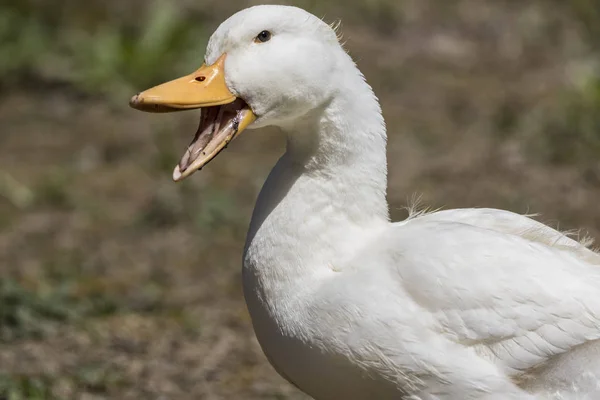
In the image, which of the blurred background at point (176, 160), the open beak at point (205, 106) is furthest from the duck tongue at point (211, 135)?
the blurred background at point (176, 160)

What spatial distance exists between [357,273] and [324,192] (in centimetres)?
32

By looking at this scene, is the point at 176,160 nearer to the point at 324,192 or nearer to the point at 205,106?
the point at 324,192

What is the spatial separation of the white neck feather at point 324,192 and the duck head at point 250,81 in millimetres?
124

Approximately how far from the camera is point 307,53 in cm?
344

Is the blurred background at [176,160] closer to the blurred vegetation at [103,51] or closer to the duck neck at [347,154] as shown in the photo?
the blurred vegetation at [103,51]

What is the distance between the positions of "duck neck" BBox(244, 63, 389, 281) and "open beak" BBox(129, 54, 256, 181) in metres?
0.25

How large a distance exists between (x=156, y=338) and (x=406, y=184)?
261cm

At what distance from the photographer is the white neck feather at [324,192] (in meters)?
3.55

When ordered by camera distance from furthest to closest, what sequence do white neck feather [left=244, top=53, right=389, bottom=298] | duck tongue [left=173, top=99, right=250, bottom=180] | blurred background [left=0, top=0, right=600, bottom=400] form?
1. blurred background [left=0, top=0, right=600, bottom=400]
2. white neck feather [left=244, top=53, right=389, bottom=298]
3. duck tongue [left=173, top=99, right=250, bottom=180]

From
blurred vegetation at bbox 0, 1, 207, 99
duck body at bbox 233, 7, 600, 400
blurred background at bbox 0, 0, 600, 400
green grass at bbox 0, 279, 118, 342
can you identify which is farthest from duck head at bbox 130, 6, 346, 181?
blurred vegetation at bbox 0, 1, 207, 99

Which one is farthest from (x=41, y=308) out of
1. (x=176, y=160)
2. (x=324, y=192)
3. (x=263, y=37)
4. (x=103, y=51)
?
(x=103, y=51)

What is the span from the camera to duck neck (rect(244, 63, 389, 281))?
356cm

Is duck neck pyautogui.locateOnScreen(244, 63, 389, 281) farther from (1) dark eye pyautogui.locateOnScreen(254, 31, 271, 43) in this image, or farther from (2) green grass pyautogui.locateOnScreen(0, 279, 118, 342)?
(2) green grass pyautogui.locateOnScreen(0, 279, 118, 342)

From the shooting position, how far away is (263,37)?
342cm
